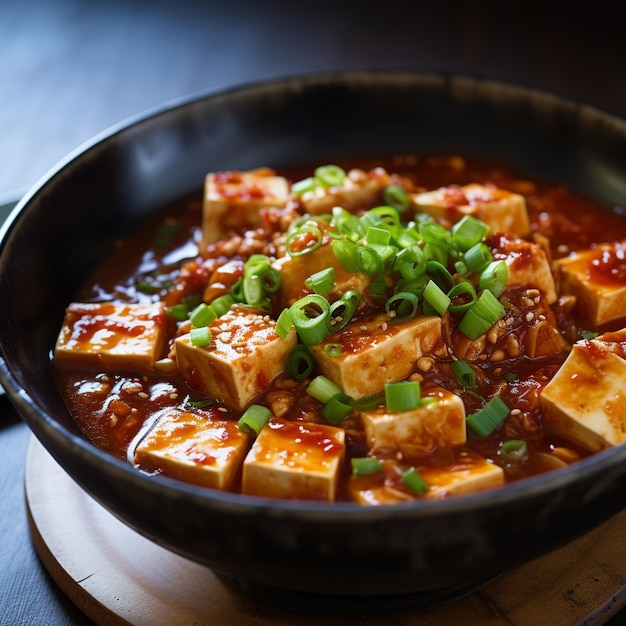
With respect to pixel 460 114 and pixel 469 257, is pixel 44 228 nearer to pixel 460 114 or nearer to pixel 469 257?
pixel 469 257

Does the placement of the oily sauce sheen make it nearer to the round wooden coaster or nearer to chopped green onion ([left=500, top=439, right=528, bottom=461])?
chopped green onion ([left=500, top=439, right=528, bottom=461])

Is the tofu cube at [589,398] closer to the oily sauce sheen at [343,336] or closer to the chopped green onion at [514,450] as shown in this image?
the oily sauce sheen at [343,336]

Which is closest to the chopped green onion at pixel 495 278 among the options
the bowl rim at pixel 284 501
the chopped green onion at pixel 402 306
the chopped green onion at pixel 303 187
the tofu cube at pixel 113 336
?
the chopped green onion at pixel 402 306

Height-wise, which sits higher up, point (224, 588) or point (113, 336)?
point (113, 336)

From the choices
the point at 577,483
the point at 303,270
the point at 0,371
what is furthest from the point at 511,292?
the point at 0,371

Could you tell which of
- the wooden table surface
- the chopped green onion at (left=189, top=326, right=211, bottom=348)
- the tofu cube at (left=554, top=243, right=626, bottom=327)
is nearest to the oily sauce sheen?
the tofu cube at (left=554, top=243, right=626, bottom=327)

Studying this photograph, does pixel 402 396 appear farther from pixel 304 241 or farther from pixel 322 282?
pixel 304 241

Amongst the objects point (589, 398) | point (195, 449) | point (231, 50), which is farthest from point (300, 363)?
point (231, 50)
